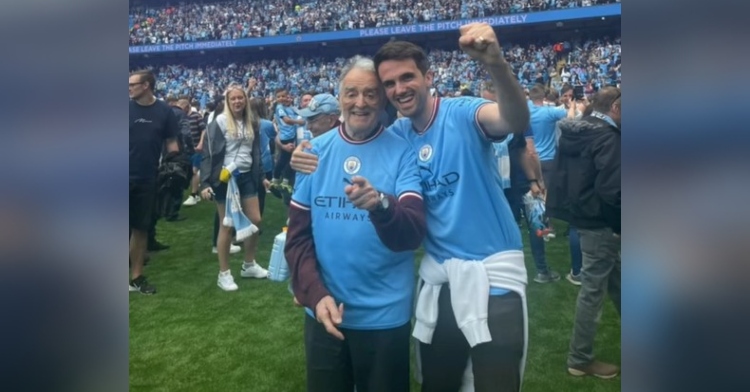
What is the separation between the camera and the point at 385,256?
1.82m

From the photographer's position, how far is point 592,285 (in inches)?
69.6

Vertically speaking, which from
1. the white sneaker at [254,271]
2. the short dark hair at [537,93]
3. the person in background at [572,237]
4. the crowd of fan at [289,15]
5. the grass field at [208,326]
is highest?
the crowd of fan at [289,15]

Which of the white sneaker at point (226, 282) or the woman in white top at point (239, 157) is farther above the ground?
the woman in white top at point (239, 157)

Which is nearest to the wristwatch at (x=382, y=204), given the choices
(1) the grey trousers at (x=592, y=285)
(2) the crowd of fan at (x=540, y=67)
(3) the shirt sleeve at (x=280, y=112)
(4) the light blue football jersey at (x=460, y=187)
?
(4) the light blue football jersey at (x=460, y=187)

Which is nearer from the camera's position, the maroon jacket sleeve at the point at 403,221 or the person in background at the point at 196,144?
the maroon jacket sleeve at the point at 403,221

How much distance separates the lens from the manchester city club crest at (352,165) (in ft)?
5.95

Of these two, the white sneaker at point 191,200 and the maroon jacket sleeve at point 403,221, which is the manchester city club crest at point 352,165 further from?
the white sneaker at point 191,200

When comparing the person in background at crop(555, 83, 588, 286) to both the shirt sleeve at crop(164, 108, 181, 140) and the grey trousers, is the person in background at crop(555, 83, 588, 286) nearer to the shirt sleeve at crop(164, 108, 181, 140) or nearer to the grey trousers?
the grey trousers

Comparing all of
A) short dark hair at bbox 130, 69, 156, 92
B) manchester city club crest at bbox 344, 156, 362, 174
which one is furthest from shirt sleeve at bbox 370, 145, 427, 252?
short dark hair at bbox 130, 69, 156, 92

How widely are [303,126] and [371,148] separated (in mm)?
268

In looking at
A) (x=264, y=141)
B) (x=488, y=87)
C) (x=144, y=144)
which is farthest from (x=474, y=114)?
(x=144, y=144)

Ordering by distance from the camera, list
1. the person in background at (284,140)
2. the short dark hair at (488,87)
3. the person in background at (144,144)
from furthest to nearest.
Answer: the person in background at (144,144) < the person in background at (284,140) < the short dark hair at (488,87)

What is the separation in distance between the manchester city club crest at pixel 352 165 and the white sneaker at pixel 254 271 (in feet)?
1.57
